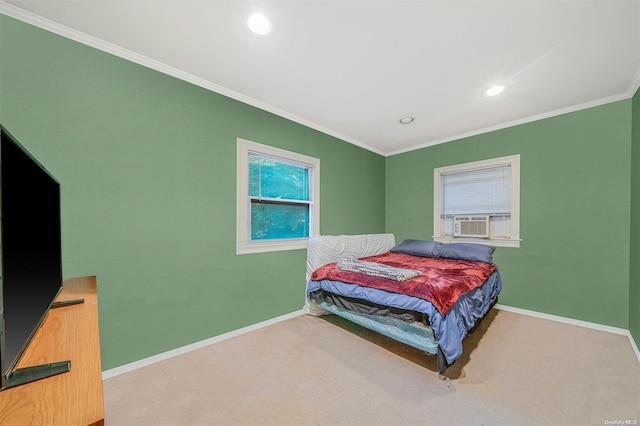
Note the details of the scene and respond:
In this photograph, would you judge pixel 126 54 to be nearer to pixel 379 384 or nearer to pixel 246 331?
pixel 246 331

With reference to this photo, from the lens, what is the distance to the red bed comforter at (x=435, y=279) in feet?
6.18

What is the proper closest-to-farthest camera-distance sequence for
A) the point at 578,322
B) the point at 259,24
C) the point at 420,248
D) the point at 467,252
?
the point at 259,24 → the point at 578,322 → the point at 467,252 → the point at 420,248

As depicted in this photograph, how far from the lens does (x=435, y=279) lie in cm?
211

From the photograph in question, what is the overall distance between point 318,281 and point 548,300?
2.83 meters

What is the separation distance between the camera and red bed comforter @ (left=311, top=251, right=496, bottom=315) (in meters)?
1.88

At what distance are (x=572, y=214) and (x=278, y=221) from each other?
3.49 metres

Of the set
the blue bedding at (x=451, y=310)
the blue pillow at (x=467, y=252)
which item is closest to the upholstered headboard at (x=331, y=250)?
the blue bedding at (x=451, y=310)

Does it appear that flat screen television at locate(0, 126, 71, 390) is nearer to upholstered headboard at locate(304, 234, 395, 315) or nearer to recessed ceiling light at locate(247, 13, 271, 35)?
recessed ceiling light at locate(247, 13, 271, 35)

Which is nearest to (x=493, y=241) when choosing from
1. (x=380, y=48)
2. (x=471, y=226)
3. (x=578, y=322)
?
(x=471, y=226)

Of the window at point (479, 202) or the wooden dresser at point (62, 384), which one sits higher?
the window at point (479, 202)

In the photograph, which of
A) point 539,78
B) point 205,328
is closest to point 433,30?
point 539,78

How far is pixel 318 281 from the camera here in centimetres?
273

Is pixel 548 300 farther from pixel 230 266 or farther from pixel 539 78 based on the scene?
pixel 230 266

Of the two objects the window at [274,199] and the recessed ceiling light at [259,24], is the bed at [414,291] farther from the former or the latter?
the recessed ceiling light at [259,24]
